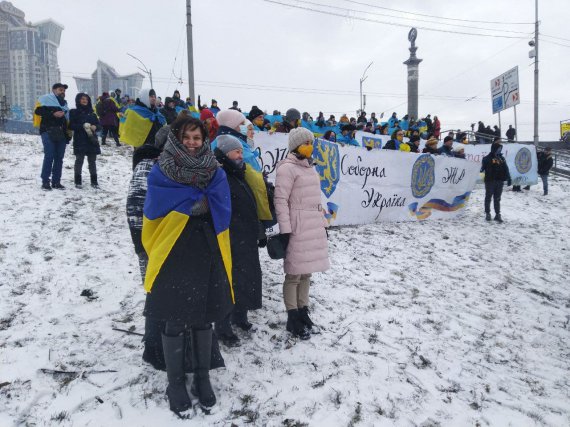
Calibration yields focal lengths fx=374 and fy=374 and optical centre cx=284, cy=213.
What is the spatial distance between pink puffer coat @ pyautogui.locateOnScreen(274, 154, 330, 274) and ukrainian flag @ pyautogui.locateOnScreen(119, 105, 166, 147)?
1699 mm

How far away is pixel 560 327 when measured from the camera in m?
4.77

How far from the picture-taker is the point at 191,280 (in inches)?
95.4

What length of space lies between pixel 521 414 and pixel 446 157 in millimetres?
7558

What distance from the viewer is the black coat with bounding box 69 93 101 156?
7.25 meters

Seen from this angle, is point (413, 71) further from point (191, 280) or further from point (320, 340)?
point (191, 280)

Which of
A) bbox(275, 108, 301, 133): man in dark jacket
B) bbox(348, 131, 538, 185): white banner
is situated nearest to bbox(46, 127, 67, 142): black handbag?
bbox(275, 108, 301, 133): man in dark jacket

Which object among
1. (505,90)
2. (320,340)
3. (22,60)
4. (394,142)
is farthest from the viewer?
(22,60)

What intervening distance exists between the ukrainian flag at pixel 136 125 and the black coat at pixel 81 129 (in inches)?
149

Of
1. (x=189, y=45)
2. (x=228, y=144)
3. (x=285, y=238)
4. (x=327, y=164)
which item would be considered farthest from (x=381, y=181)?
(x=189, y=45)

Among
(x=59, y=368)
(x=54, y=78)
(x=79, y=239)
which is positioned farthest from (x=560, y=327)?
(x=54, y=78)

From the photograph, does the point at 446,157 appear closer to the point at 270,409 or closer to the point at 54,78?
the point at 270,409

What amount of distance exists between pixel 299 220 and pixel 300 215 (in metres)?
0.05

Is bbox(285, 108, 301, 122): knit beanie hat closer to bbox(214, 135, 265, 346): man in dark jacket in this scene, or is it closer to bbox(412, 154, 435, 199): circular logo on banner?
bbox(412, 154, 435, 199): circular logo on banner

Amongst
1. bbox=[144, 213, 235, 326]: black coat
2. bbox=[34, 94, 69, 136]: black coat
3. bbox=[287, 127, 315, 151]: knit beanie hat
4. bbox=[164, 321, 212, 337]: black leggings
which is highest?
bbox=[34, 94, 69, 136]: black coat
